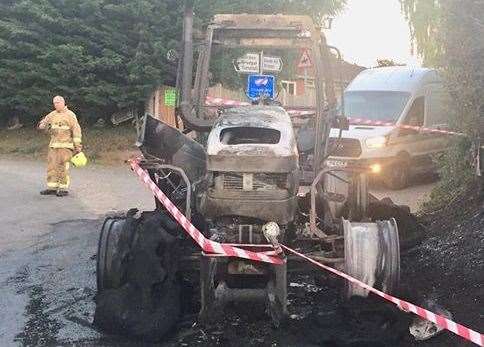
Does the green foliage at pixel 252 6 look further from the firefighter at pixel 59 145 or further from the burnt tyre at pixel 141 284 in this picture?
the burnt tyre at pixel 141 284

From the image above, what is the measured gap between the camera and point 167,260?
4.93 m

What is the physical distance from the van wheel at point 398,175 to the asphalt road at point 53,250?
218 mm

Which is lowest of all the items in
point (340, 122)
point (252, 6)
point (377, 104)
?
point (377, 104)

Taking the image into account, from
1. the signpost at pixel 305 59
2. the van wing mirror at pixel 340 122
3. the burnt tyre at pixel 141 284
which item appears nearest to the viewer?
the burnt tyre at pixel 141 284

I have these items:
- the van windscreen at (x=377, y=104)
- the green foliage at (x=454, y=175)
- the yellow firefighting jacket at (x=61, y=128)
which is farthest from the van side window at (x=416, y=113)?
the yellow firefighting jacket at (x=61, y=128)

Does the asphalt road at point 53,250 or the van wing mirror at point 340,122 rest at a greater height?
the van wing mirror at point 340,122

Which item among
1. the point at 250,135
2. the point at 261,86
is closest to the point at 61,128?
the point at 261,86

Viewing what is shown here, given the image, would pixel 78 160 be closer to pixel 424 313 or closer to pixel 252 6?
pixel 424 313

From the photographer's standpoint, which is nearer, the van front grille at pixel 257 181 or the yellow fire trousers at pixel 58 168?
the van front grille at pixel 257 181

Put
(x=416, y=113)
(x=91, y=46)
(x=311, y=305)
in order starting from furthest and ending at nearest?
(x=91, y=46), (x=416, y=113), (x=311, y=305)

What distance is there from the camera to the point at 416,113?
1342cm

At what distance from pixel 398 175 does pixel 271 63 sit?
285 inches

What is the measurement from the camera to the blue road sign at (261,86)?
21.4 ft

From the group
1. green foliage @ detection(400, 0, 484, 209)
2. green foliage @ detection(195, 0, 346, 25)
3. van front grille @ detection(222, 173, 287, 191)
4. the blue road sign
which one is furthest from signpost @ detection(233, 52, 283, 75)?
green foliage @ detection(195, 0, 346, 25)
